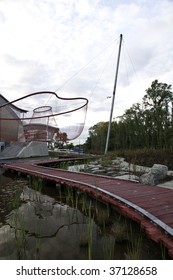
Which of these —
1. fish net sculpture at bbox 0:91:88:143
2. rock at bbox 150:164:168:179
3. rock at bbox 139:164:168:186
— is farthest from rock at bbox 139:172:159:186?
fish net sculpture at bbox 0:91:88:143

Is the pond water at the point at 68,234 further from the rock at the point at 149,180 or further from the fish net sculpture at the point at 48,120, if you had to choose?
the fish net sculpture at the point at 48,120

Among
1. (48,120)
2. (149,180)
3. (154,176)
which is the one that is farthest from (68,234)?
(48,120)

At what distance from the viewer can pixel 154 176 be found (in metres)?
4.81

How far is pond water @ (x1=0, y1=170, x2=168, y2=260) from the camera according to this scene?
7.08ft

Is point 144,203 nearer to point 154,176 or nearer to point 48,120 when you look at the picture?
point 154,176

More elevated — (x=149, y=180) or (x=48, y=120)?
(x=48, y=120)

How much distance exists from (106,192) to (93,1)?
11.7 ft

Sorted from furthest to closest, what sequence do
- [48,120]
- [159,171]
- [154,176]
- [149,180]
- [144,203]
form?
[48,120] → [159,171] → [154,176] → [149,180] → [144,203]

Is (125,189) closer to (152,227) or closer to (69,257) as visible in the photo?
(152,227)

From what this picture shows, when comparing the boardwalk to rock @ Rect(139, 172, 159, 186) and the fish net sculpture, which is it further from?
the fish net sculpture

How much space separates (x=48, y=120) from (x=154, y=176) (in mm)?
5221

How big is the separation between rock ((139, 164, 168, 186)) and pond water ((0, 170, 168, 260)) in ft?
4.16

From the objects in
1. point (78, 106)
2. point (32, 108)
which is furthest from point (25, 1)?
point (32, 108)

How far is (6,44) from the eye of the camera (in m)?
6.00
